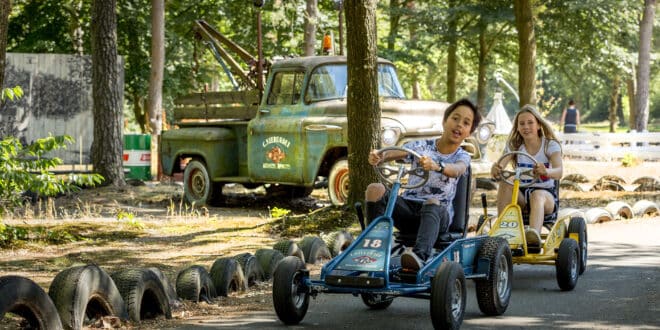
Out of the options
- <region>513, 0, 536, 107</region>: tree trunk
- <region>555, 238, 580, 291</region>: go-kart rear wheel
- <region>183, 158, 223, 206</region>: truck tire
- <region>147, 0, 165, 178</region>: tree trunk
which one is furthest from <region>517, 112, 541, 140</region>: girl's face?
<region>147, 0, 165, 178</region>: tree trunk

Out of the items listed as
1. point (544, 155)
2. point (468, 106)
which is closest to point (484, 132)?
point (544, 155)

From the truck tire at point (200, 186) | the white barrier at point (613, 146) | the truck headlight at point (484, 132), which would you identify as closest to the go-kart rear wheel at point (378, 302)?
the truck headlight at point (484, 132)

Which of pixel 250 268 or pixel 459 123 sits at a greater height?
pixel 459 123

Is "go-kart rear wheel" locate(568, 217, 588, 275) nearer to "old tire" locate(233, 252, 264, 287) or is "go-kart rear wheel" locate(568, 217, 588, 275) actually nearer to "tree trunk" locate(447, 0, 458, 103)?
"old tire" locate(233, 252, 264, 287)

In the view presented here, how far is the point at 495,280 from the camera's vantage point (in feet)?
25.6

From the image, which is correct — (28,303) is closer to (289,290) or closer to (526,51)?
(289,290)

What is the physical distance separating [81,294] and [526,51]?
54.0ft

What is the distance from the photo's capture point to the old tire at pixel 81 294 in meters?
6.61

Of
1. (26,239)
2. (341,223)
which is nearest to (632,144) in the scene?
(341,223)

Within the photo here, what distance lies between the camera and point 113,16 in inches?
786

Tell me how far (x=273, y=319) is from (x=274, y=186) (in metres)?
11.9

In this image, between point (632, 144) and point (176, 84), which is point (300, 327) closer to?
point (632, 144)

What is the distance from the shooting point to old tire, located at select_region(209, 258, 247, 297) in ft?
28.1

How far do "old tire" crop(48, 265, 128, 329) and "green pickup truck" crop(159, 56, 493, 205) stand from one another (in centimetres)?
880
